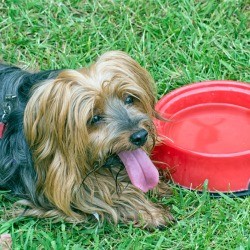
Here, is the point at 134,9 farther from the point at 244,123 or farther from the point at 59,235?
the point at 59,235

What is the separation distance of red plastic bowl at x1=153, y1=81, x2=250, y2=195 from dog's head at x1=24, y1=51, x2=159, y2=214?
20.4 inches

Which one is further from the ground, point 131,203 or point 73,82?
point 73,82

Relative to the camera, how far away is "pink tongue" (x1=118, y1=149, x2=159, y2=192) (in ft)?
14.9

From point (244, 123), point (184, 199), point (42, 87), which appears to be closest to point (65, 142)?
point (42, 87)

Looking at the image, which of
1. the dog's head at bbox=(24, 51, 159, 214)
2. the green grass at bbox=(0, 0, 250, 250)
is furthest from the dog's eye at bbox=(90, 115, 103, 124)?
the green grass at bbox=(0, 0, 250, 250)

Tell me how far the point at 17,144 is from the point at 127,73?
759 millimetres

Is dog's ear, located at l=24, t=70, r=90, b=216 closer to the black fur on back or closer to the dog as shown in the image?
the dog

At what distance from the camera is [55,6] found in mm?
6500

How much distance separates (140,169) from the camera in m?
4.62

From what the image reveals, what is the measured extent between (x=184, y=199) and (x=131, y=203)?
0.34m

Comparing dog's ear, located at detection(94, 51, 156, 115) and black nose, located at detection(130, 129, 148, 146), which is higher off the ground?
dog's ear, located at detection(94, 51, 156, 115)

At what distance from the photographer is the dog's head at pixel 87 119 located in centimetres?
433

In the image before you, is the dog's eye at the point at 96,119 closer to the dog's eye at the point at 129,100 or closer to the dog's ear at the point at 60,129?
the dog's ear at the point at 60,129

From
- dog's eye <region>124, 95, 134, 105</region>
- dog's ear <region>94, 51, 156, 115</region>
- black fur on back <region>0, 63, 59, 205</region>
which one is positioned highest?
dog's ear <region>94, 51, 156, 115</region>
